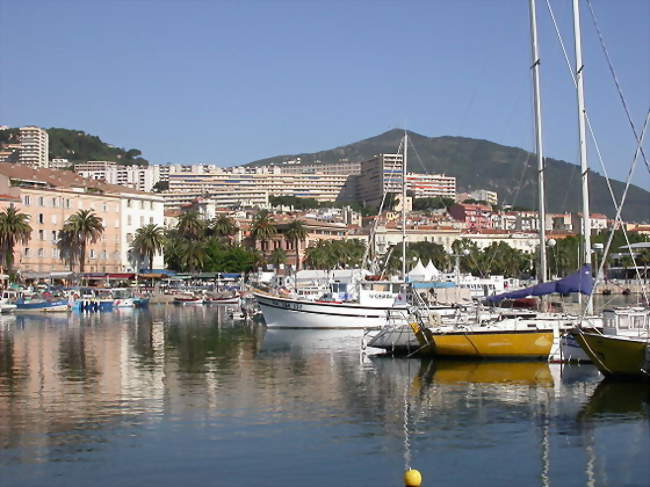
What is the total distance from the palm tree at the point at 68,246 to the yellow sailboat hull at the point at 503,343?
84634 mm

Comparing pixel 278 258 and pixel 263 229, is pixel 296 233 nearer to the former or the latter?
pixel 263 229

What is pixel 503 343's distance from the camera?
38.8m

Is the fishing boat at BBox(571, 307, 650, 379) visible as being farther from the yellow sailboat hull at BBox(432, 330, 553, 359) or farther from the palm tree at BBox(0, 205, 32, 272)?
the palm tree at BBox(0, 205, 32, 272)

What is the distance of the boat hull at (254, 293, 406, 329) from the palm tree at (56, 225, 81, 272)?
60.5 metres

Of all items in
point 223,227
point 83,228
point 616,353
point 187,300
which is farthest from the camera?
point 223,227

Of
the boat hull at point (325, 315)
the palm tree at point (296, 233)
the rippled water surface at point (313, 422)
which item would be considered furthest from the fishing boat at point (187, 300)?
the rippled water surface at point (313, 422)

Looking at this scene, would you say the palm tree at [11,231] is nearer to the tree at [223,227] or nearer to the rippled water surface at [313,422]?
the tree at [223,227]

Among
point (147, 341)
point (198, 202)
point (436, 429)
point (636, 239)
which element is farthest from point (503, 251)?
point (436, 429)

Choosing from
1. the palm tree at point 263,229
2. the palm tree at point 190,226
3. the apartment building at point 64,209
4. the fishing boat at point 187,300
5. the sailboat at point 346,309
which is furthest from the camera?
the palm tree at point 263,229

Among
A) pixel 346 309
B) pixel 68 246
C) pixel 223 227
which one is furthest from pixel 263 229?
pixel 346 309

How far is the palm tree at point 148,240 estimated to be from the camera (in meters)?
123

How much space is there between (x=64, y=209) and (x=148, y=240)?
11.6 metres

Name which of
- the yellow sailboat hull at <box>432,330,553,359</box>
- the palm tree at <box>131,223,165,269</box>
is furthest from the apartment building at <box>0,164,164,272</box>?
the yellow sailboat hull at <box>432,330,553,359</box>

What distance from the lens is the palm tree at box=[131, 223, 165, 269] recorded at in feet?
403
